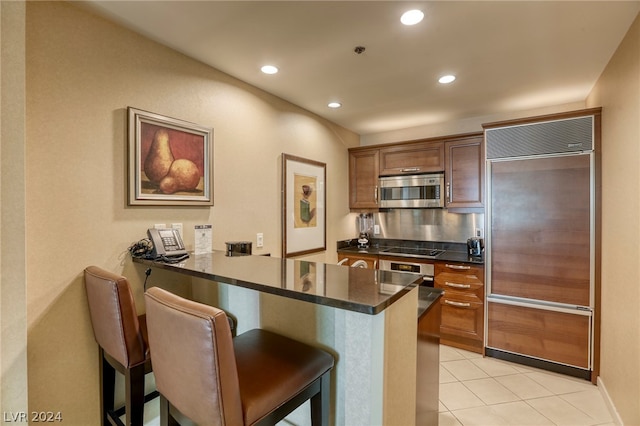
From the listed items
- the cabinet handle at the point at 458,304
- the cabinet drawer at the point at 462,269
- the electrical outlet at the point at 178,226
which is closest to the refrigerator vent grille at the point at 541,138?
the cabinet drawer at the point at 462,269

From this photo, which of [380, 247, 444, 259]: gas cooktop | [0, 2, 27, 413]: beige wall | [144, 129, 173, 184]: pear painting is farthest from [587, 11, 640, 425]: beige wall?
[0, 2, 27, 413]: beige wall

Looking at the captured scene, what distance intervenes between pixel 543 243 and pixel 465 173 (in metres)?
1.09

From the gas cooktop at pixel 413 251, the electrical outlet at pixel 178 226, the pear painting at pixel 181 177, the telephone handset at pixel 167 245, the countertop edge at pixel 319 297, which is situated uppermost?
the pear painting at pixel 181 177

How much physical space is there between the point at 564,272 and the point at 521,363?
0.98m

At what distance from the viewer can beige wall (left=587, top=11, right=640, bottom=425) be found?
1.74 metres

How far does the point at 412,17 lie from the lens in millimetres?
1700

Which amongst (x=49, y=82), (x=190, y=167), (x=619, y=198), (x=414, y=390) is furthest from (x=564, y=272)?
(x=49, y=82)

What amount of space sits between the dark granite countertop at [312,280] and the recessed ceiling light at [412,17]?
4.83ft

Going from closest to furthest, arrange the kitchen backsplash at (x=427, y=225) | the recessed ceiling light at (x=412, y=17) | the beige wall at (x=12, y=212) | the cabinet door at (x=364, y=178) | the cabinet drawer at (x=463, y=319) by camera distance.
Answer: the beige wall at (x=12, y=212)
the recessed ceiling light at (x=412, y=17)
the cabinet drawer at (x=463, y=319)
the kitchen backsplash at (x=427, y=225)
the cabinet door at (x=364, y=178)

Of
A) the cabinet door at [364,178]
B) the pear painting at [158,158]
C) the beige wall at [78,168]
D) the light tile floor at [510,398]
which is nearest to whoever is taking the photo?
the beige wall at [78,168]

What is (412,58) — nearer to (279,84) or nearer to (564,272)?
(279,84)

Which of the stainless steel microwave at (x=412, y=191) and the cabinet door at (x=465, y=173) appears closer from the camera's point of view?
the cabinet door at (x=465, y=173)

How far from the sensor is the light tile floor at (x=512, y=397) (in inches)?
81.1

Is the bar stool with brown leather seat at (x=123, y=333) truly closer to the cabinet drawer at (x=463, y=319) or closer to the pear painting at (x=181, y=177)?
the pear painting at (x=181, y=177)
